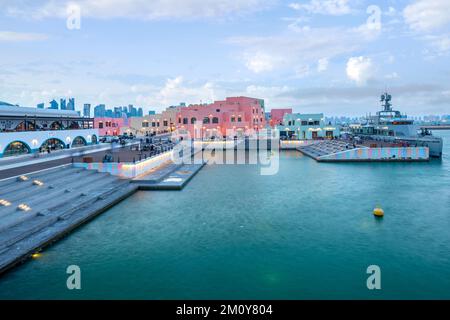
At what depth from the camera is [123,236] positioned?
2011 centimetres

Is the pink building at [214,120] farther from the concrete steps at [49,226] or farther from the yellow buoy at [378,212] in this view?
the yellow buoy at [378,212]

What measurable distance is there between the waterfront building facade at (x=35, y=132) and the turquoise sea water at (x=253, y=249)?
1853 cm

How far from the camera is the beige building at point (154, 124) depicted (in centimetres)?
10050

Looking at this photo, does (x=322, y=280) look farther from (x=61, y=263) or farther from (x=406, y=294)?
(x=61, y=263)

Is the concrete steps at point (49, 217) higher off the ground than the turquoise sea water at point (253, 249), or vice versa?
the concrete steps at point (49, 217)

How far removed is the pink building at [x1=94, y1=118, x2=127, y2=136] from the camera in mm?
92875

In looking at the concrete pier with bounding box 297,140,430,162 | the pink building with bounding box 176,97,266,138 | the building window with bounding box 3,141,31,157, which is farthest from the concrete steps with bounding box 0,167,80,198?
the pink building with bounding box 176,97,266,138

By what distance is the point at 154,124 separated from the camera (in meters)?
102

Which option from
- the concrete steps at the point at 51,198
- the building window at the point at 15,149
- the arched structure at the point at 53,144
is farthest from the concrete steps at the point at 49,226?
the arched structure at the point at 53,144

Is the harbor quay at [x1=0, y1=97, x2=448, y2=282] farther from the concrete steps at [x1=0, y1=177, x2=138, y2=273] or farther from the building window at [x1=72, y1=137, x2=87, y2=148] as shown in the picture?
the building window at [x1=72, y1=137, x2=87, y2=148]

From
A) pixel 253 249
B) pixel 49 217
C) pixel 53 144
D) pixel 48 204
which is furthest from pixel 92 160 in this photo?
pixel 253 249

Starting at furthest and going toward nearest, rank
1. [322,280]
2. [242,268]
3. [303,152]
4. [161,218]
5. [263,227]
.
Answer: [303,152] → [161,218] → [263,227] → [242,268] → [322,280]
